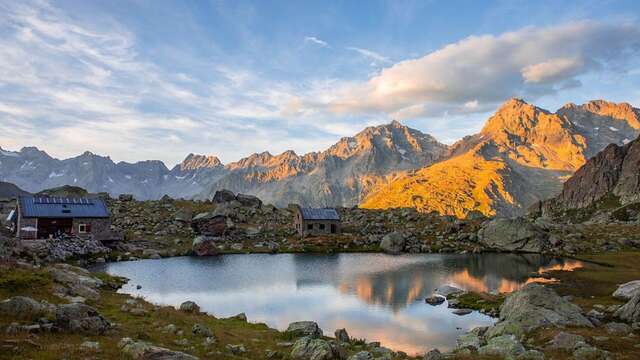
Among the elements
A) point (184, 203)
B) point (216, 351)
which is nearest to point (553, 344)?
point (216, 351)

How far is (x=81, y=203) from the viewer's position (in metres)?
97.2

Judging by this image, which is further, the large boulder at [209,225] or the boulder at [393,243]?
the large boulder at [209,225]

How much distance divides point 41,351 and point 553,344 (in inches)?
1237

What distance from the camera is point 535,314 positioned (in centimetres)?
4119

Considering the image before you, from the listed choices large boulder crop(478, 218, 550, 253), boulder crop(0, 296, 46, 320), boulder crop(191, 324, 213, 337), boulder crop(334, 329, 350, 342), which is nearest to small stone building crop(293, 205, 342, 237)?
large boulder crop(478, 218, 550, 253)

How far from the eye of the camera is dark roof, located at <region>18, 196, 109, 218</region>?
91.4m

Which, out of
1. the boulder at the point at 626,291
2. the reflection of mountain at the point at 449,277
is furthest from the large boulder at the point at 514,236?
the boulder at the point at 626,291

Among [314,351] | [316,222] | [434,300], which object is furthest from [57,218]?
[314,351]

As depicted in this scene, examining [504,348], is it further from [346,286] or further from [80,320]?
[346,286]

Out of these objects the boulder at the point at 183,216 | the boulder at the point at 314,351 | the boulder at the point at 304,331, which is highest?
the boulder at the point at 183,216

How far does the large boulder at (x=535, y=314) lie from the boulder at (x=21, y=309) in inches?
1282

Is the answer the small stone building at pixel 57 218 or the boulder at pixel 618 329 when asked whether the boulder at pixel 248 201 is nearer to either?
the small stone building at pixel 57 218

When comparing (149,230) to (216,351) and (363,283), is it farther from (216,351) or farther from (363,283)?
(216,351)

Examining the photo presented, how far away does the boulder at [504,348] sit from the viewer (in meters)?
30.4
